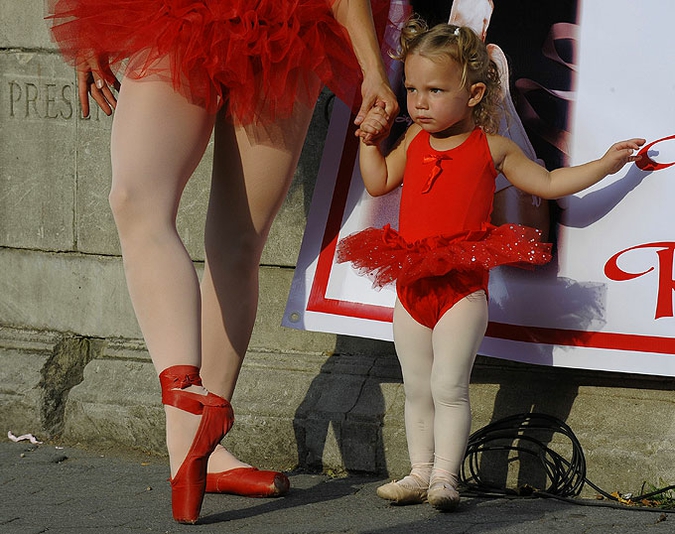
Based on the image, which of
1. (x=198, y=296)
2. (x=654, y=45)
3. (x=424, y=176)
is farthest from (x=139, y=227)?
(x=654, y=45)

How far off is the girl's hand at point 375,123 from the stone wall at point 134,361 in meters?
0.95

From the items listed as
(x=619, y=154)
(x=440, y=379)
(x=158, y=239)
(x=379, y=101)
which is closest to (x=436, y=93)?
(x=379, y=101)

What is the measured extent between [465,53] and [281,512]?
1409mm

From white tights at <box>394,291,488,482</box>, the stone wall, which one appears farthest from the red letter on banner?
white tights at <box>394,291,488,482</box>

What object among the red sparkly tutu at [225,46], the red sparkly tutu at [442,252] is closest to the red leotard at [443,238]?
the red sparkly tutu at [442,252]

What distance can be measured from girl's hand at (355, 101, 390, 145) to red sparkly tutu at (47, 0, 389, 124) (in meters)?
0.18

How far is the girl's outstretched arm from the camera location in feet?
10.6

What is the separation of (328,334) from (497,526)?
1.29 meters

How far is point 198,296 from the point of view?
290 centimetres

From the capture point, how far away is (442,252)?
313cm

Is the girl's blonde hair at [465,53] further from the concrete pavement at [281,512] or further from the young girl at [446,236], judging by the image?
the concrete pavement at [281,512]

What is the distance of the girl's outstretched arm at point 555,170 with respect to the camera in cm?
324

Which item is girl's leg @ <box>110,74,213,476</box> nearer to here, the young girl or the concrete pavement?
the concrete pavement

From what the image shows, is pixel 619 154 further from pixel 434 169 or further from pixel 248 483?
pixel 248 483
